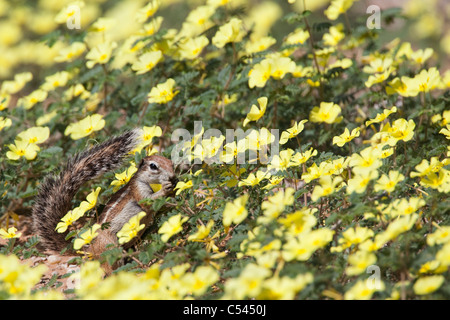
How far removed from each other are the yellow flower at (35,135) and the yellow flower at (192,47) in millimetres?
1179

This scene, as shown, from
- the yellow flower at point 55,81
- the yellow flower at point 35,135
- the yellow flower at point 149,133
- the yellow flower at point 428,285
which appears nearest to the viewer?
the yellow flower at point 428,285

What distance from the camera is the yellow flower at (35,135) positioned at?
363 cm

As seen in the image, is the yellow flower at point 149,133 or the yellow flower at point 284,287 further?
the yellow flower at point 149,133

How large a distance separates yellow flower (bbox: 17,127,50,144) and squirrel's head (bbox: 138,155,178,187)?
0.70 meters

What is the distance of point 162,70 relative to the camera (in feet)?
14.2

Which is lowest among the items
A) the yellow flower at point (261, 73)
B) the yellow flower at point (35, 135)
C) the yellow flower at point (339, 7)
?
the yellow flower at point (35, 135)

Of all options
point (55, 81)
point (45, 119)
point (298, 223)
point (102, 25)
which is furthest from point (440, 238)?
point (55, 81)

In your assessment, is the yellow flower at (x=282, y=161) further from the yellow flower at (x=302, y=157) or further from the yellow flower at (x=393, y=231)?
the yellow flower at (x=393, y=231)

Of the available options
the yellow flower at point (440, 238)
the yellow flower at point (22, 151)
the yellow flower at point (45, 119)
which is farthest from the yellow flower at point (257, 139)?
the yellow flower at point (45, 119)

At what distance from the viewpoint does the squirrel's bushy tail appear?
3352mm

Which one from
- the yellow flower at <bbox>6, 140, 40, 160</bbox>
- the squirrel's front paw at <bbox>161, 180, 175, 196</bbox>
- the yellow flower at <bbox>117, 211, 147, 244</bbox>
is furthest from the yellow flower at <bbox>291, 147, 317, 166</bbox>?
the yellow flower at <bbox>6, 140, 40, 160</bbox>

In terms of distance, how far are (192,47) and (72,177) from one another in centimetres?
139

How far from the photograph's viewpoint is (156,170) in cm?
354

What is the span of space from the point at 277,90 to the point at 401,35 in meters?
4.00
